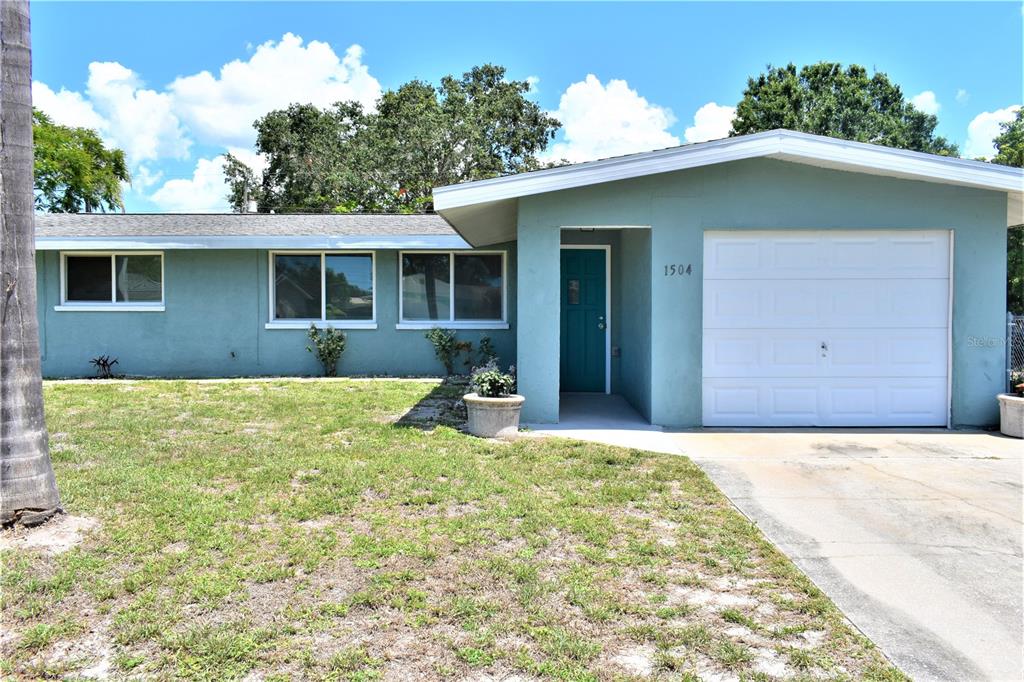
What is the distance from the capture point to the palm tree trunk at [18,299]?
3.93 m

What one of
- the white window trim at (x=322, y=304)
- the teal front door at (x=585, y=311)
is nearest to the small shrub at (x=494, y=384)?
the teal front door at (x=585, y=311)

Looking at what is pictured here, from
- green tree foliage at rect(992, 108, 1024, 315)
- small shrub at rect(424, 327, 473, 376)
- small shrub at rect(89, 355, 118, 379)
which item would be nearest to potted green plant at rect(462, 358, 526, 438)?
small shrub at rect(424, 327, 473, 376)

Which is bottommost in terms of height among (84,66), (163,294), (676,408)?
(676,408)

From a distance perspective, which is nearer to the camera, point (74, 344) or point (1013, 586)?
point (1013, 586)

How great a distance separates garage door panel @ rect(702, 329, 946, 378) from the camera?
7.61m

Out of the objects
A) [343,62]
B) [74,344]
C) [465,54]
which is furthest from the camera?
[465,54]

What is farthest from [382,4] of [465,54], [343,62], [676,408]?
[465,54]

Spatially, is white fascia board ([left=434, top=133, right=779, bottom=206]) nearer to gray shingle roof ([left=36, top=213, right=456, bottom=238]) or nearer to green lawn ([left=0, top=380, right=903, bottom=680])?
green lawn ([left=0, top=380, right=903, bottom=680])

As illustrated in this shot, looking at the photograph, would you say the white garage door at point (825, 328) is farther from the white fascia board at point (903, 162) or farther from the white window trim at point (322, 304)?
the white window trim at point (322, 304)

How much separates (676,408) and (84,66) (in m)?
26.3

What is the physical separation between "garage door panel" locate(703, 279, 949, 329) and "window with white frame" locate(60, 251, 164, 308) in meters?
11.0

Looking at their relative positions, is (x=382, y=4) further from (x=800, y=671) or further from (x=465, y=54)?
(x=465, y=54)

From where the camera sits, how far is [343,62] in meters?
26.7

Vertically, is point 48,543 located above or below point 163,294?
below
